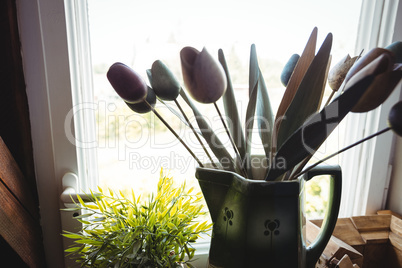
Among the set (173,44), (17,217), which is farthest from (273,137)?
(17,217)

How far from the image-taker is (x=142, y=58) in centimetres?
76

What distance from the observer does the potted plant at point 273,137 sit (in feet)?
1.21

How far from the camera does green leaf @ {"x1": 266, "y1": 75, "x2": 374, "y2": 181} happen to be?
0.34 meters

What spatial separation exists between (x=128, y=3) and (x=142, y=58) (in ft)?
0.47

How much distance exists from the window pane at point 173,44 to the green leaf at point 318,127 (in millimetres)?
357

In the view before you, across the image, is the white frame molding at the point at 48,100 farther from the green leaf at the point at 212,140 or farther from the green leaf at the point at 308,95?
the green leaf at the point at 308,95

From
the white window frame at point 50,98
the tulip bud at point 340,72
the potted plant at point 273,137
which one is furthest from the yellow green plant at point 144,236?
the tulip bud at point 340,72

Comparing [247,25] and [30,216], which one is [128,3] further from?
[30,216]

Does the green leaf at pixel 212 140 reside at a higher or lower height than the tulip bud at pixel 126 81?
lower

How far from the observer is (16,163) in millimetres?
612

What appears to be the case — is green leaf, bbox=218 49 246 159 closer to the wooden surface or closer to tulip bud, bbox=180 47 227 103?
tulip bud, bbox=180 47 227 103

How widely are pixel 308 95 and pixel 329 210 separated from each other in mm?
219

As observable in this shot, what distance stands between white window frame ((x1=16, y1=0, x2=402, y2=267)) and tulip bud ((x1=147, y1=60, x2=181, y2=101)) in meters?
0.31

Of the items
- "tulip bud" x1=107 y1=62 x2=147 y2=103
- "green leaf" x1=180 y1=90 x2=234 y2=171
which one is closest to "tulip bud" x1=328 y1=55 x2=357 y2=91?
"green leaf" x1=180 y1=90 x2=234 y2=171
